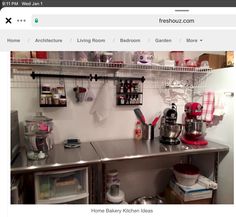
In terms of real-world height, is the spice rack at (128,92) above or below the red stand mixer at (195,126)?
above

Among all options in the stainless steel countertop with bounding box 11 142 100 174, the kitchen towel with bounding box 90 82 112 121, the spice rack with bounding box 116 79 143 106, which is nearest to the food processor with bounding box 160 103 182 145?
the spice rack with bounding box 116 79 143 106

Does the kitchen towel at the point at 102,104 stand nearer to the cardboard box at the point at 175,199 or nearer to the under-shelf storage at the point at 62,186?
the under-shelf storage at the point at 62,186

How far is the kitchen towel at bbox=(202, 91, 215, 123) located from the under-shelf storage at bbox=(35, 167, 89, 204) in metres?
1.14

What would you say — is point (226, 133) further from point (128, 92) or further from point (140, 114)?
point (128, 92)

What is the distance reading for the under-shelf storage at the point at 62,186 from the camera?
99cm

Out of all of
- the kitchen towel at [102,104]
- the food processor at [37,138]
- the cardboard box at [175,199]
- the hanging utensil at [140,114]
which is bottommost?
the cardboard box at [175,199]

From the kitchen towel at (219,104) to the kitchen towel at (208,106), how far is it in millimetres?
39

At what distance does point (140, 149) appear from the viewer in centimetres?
125

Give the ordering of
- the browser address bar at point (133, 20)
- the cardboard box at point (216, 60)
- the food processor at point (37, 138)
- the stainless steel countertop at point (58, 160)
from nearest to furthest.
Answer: the browser address bar at point (133, 20)
the stainless steel countertop at point (58, 160)
the food processor at point (37, 138)
the cardboard box at point (216, 60)

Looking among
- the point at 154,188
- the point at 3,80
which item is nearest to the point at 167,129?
the point at 154,188

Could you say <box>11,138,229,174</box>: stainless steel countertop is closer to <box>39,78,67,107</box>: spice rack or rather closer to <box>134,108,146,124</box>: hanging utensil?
<box>134,108,146,124</box>: hanging utensil

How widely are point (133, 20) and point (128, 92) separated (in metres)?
0.85

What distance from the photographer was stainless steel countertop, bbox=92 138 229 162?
3.64 feet

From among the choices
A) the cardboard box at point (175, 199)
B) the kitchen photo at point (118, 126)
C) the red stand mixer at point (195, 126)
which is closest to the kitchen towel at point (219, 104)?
the kitchen photo at point (118, 126)
